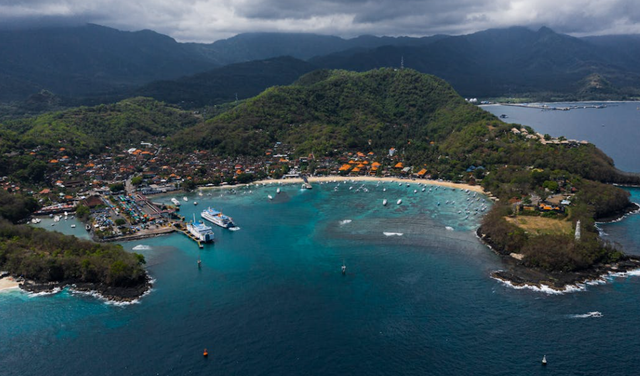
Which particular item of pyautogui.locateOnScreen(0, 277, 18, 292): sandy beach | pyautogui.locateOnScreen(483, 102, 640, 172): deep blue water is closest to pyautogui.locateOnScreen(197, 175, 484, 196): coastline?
pyautogui.locateOnScreen(483, 102, 640, 172): deep blue water

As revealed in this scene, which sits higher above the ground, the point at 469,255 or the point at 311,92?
the point at 311,92

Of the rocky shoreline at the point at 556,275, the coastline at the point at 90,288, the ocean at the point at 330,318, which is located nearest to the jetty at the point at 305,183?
the ocean at the point at 330,318

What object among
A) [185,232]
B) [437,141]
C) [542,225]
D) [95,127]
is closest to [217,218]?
[185,232]

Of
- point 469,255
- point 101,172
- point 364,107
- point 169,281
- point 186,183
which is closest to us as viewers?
point 169,281

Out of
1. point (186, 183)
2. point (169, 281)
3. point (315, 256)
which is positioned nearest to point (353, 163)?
point (186, 183)

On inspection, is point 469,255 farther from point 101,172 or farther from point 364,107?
point 364,107

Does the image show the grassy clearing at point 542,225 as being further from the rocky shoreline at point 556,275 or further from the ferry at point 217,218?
the ferry at point 217,218

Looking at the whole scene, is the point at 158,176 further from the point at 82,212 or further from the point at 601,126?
the point at 601,126
